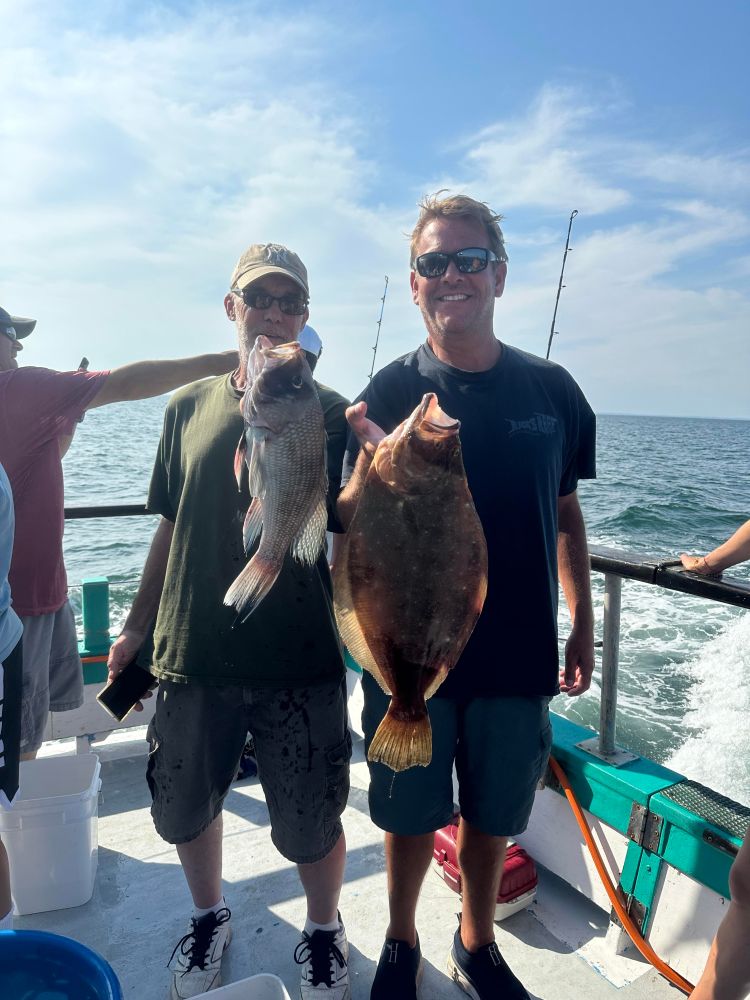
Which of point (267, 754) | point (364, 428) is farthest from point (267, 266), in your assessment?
point (267, 754)

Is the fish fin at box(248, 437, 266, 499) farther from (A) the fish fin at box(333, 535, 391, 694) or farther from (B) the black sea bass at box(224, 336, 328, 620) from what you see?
(A) the fish fin at box(333, 535, 391, 694)

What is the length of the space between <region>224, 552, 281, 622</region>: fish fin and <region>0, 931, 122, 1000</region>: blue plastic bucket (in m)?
0.83

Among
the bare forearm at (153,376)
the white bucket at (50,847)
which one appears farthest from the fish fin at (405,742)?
the bare forearm at (153,376)

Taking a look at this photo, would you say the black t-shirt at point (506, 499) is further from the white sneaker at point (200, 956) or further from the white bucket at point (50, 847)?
the white bucket at point (50, 847)

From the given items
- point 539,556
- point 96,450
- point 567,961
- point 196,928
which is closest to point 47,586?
point 196,928

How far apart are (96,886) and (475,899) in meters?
1.79

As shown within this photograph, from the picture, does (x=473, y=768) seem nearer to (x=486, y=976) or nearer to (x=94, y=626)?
(x=486, y=976)

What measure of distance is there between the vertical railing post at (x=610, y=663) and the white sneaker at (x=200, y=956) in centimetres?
164

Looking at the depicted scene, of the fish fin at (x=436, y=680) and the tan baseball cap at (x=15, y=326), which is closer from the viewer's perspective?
the fish fin at (x=436, y=680)

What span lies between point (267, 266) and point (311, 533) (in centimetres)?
104

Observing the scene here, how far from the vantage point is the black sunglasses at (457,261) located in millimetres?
2246

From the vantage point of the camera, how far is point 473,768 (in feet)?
7.46

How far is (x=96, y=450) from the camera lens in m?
32.7

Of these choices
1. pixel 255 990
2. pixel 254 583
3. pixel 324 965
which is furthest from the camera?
pixel 324 965
